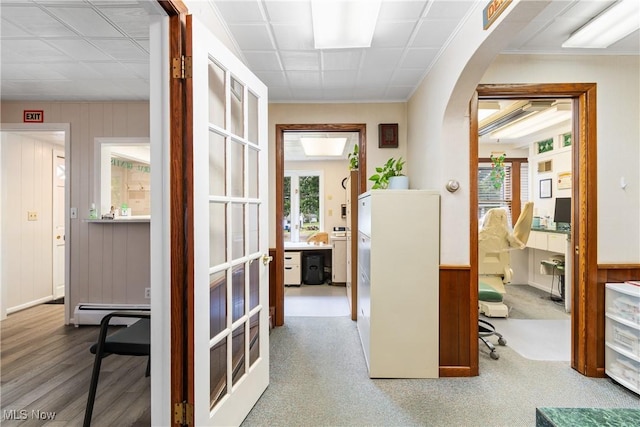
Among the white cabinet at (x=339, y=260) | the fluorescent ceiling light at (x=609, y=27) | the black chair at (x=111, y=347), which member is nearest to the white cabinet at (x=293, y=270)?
the white cabinet at (x=339, y=260)

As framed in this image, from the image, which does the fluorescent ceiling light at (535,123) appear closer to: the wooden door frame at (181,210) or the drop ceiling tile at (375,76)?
the drop ceiling tile at (375,76)

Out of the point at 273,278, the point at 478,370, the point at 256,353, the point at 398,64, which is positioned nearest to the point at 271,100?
the point at 398,64

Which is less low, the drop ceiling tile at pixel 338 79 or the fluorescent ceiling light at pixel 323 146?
the drop ceiling tile at pixel 338 79

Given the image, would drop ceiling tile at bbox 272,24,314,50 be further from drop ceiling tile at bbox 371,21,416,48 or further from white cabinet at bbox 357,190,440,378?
white cabinet at bbox 357,190,440,378

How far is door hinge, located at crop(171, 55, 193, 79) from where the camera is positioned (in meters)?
1.35

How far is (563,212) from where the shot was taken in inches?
159

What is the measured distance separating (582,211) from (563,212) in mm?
2240

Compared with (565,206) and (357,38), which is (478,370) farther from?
(565,206)

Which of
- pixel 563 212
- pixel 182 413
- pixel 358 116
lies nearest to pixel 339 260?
pixel 358 116

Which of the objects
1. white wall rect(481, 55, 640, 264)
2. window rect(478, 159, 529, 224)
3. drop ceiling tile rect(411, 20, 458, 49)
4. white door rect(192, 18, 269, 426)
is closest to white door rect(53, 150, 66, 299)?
white door rect(192, 18, 269, 426)

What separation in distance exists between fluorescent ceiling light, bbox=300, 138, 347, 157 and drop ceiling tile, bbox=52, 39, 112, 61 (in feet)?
7.91

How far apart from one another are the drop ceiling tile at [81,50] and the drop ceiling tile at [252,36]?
1069 mm

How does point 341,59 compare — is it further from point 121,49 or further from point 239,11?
point 121,49

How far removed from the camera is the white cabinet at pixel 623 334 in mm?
1980
